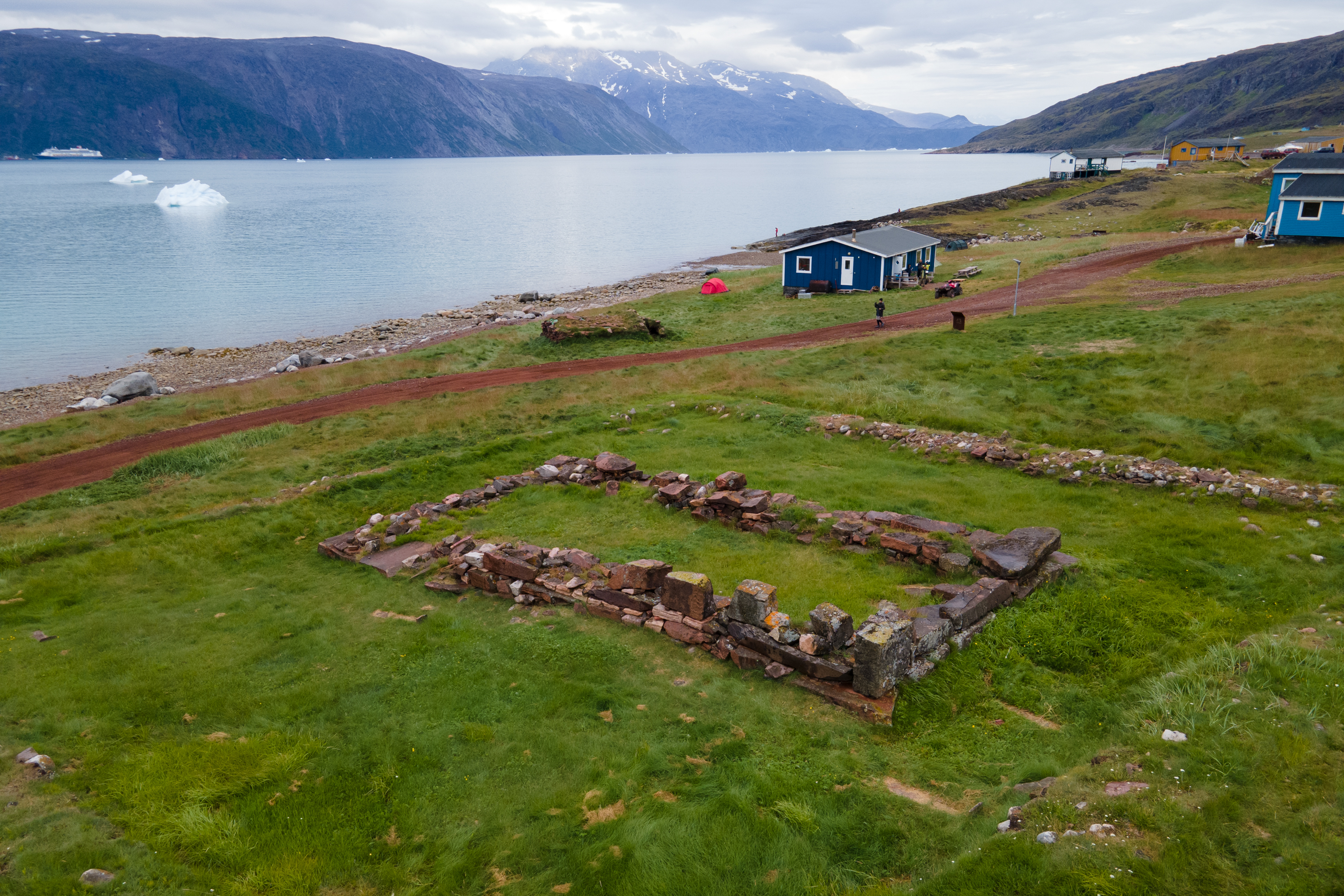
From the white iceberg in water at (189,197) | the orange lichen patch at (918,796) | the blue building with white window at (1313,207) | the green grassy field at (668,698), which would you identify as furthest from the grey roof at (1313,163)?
the white iceberg in water at (189,197)

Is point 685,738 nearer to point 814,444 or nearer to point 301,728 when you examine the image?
point 301,728

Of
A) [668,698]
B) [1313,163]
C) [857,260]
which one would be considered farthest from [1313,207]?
[668,698]

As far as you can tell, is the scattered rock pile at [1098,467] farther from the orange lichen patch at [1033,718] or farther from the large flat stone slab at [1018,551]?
the orange lichen patch at [1033,718]

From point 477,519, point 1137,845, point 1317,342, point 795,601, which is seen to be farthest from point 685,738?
point 1317,342

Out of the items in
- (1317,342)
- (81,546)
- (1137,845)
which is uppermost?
(1317,342)

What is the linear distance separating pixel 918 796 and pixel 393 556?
1457 centimetres

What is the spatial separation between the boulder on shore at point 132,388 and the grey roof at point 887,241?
47.4 meters

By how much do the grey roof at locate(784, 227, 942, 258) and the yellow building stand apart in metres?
122

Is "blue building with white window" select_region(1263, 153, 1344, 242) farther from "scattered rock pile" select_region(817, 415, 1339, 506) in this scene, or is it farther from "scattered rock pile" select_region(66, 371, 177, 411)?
"scattered rock pile" select_region(66, 371, 177, 411)

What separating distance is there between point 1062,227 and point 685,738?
98280mm

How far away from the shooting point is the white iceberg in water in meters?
174

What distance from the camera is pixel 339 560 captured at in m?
20.0

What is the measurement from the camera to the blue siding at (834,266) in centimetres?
5919

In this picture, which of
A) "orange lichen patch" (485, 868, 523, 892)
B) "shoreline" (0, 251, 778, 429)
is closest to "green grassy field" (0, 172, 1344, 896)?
"orange lichen patch" (485, 868, 523, 892)
